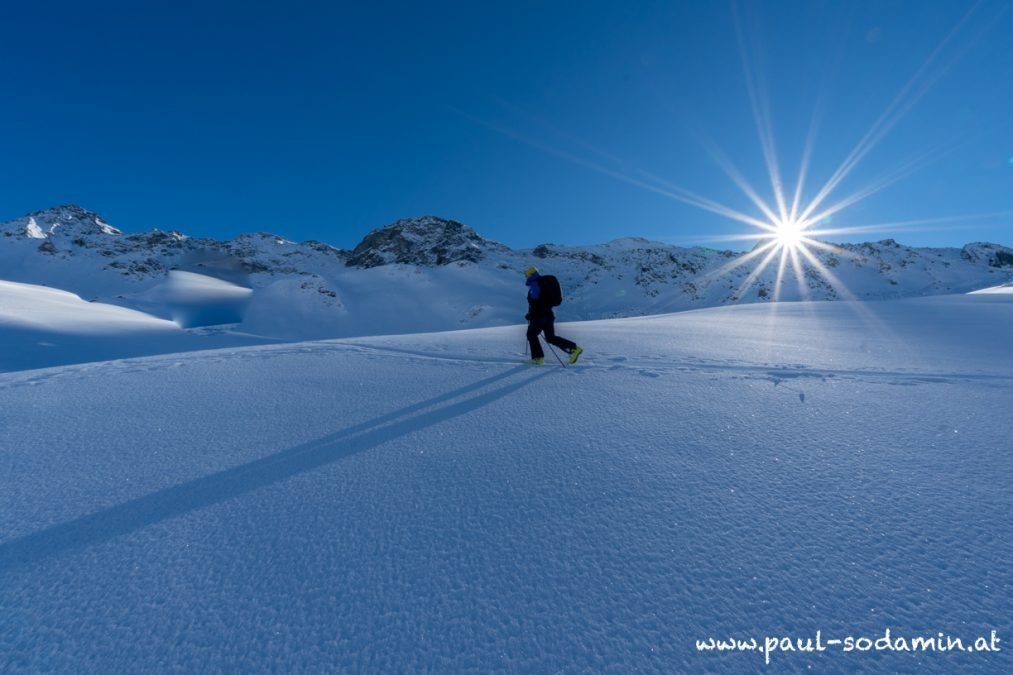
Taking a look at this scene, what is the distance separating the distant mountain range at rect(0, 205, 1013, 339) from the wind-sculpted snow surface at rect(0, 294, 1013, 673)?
123ft

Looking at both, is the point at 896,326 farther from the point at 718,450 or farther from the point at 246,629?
the point at 246,629

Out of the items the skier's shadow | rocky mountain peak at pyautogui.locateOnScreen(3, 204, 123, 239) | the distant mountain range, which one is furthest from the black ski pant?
rocky mountain peak at pyautogui.locateOnScreen(3, 204, 123, 239)

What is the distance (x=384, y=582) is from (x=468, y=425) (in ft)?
5.65

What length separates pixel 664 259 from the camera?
84.3m

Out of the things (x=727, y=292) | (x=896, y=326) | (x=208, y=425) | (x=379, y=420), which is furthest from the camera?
(x=727, y=292)

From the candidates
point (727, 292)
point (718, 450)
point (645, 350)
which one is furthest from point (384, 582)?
point (727, 292)

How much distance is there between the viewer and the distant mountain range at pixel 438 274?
46188 mm

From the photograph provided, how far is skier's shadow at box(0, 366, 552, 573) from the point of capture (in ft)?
5.96

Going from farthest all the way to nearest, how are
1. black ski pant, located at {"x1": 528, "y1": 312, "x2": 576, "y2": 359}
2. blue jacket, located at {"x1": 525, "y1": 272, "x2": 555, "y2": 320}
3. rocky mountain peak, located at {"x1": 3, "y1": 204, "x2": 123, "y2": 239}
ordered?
rocky mountain peak, located at {"x1": 3, "y1": 204, "x2": 123, "y2": 239} < blue jacket, located at {"x1": 525, "y1": 272, "x2": 555, "y2": 320} < black ski pant, located at {"x1": 528, "y1": 312, "x2": 576, "y2": 359}

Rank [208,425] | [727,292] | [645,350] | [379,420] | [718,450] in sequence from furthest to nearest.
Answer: [727,292] < [645,350] < [379,420] < [208,425] < [718,450]

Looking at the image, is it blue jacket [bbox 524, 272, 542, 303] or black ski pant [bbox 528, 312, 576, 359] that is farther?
blue jacket [bbox 524, 272, 542, 303]

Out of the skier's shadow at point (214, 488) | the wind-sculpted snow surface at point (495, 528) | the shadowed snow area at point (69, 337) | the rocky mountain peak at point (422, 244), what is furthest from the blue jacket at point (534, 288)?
the rocky mountain peak at point (422, 244)

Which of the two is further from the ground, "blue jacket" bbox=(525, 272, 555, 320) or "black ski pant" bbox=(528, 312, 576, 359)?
"blue jacket" bbox=(525, 272, 555, 320)

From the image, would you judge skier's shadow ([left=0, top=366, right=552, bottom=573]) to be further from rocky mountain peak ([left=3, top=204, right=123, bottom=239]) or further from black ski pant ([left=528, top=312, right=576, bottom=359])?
rocky mountain peak ([left=3, top=204, right=123, bottom=239])
